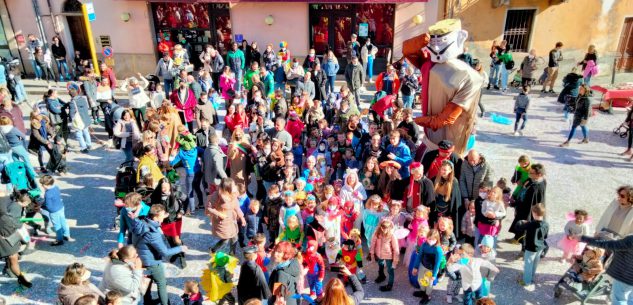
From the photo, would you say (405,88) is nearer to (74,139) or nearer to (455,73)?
(455,73)

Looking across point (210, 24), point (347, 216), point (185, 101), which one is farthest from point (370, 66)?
point (347, 216)

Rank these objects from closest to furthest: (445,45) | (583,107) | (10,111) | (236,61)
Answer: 1. (445,45)
2. (10,111)
3. (583,107)
4. (236,61)

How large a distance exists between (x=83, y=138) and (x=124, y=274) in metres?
6.70

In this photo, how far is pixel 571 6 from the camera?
588 inches

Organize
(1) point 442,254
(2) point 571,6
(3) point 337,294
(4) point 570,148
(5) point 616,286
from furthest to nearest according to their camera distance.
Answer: (2) point 571,6, (4) point 570,148, (1) point 442,254, (5) point 616,286, (3) point 337,294

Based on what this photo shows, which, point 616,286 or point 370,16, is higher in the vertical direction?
point 370,16

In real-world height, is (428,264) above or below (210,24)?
below

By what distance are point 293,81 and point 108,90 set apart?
4.50 metres

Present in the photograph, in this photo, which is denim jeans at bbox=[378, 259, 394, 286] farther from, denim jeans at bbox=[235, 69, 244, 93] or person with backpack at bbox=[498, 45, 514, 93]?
person with backpack at bbox=[498, 45, 514, 93]

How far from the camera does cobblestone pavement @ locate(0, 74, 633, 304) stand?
651 centimetres

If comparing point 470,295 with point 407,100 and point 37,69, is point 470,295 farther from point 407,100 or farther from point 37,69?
point 37,69

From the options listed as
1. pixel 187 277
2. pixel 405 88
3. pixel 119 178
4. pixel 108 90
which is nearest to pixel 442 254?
pixel 187 277

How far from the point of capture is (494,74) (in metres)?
14.8

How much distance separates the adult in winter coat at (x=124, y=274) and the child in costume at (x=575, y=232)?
5533 millimetres
